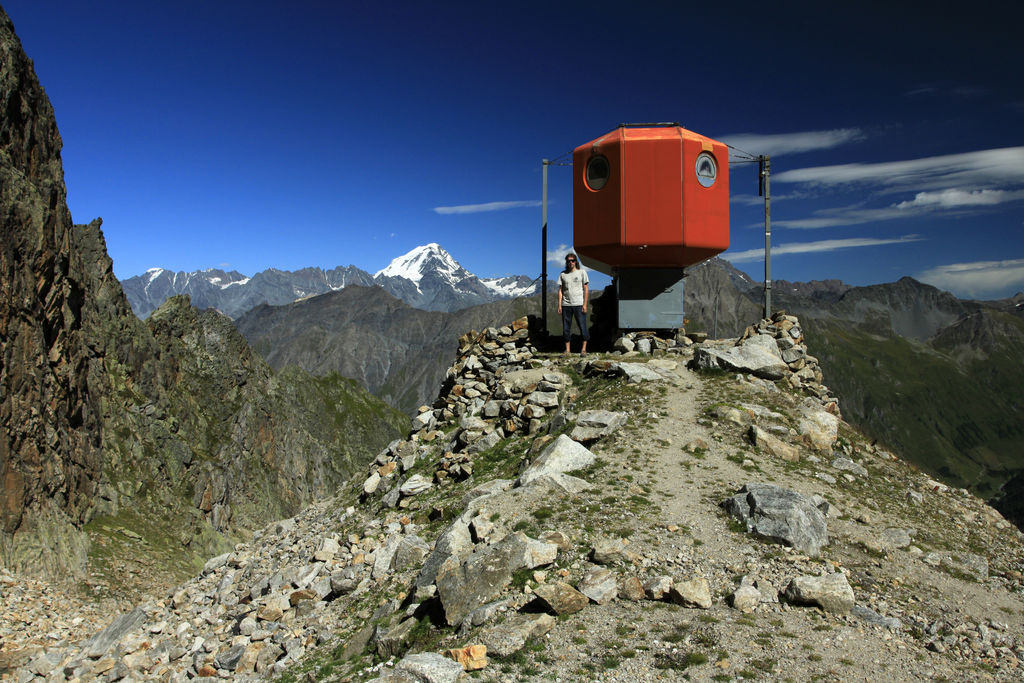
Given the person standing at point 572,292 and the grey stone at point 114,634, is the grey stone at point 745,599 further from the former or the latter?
the grey stone at point 114,634

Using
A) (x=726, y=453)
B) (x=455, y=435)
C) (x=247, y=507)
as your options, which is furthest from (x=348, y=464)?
(x=726, y=453)

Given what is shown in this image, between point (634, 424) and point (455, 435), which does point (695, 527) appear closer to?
point (634, 424)

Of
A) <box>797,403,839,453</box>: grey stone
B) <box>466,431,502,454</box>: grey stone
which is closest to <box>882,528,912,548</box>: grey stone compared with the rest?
<box>797,403,839,453</box>: grey stone

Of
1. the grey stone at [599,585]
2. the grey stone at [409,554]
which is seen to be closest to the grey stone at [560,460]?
the grey stone at [409,554]

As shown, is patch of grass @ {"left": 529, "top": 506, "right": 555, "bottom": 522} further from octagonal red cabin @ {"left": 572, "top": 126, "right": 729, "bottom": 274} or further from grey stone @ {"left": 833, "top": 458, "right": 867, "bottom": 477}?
octagonal red cabin @ {"left": 572, "top": 126, "right": 729, "bottom": 274}

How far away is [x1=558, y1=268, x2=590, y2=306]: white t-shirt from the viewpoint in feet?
67.5

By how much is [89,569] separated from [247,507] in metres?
34.2

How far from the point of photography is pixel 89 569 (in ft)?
99.2

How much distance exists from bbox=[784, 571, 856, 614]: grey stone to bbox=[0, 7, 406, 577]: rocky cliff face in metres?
33.6

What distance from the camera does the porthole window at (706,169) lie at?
20562 millimetres

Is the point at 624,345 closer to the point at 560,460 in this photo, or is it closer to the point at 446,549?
the point at 560,460

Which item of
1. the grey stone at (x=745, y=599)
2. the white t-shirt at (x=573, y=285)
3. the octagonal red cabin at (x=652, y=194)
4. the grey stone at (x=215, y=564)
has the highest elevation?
the octagonal red cabin at (x=652, y=194)

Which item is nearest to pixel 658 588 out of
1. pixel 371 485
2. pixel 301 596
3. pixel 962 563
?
pixel 962 563

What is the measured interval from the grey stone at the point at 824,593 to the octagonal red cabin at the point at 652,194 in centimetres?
1428
